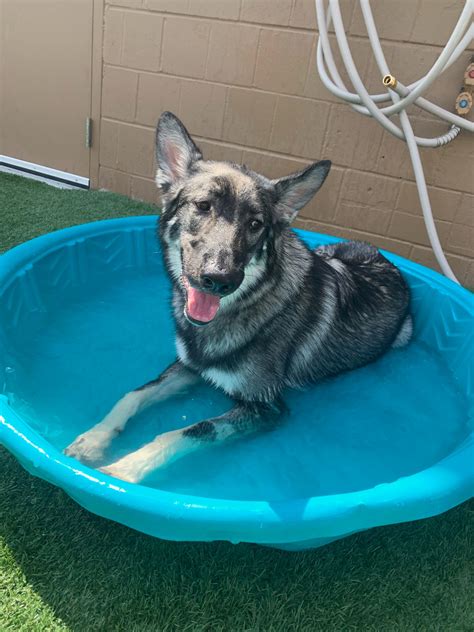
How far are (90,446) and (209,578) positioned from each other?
0.79 m

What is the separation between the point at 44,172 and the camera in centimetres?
574

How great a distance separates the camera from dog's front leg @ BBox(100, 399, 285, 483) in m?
2.12

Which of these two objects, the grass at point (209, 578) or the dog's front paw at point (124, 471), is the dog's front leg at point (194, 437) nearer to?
the dog's front paw at point (124, 471)

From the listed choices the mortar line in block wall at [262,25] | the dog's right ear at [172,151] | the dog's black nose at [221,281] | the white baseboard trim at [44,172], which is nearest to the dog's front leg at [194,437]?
the dog's black nose at [221,281]

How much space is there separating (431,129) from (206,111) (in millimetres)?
2102

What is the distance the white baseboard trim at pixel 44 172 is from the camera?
560cm

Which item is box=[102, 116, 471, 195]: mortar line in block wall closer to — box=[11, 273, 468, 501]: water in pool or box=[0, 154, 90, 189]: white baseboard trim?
box=[0, 154, 90, 189]: white baseboard trim

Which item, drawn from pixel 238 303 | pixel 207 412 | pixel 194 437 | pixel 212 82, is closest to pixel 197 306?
pixel 238 303

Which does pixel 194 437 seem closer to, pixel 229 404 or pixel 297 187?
pixel 229 404

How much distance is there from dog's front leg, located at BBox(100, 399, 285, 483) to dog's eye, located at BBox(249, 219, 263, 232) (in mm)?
904

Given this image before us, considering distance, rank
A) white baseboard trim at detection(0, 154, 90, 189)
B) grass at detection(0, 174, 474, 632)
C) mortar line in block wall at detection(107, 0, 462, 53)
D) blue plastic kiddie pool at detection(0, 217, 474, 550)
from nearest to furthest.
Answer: blue plastic kiddie pool at detection(0, 217, 474, 550), grass at detection(0, 174, 474, 632), mortar line in block wall at detection(107, 0, 462, 53), white baseboard trim at detection(0, 154, 90, 189)

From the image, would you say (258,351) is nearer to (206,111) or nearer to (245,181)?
(245,181)

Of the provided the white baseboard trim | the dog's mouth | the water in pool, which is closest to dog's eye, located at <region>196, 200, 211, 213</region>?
the dog's mouth

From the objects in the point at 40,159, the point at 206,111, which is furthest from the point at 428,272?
the point at 40,159
